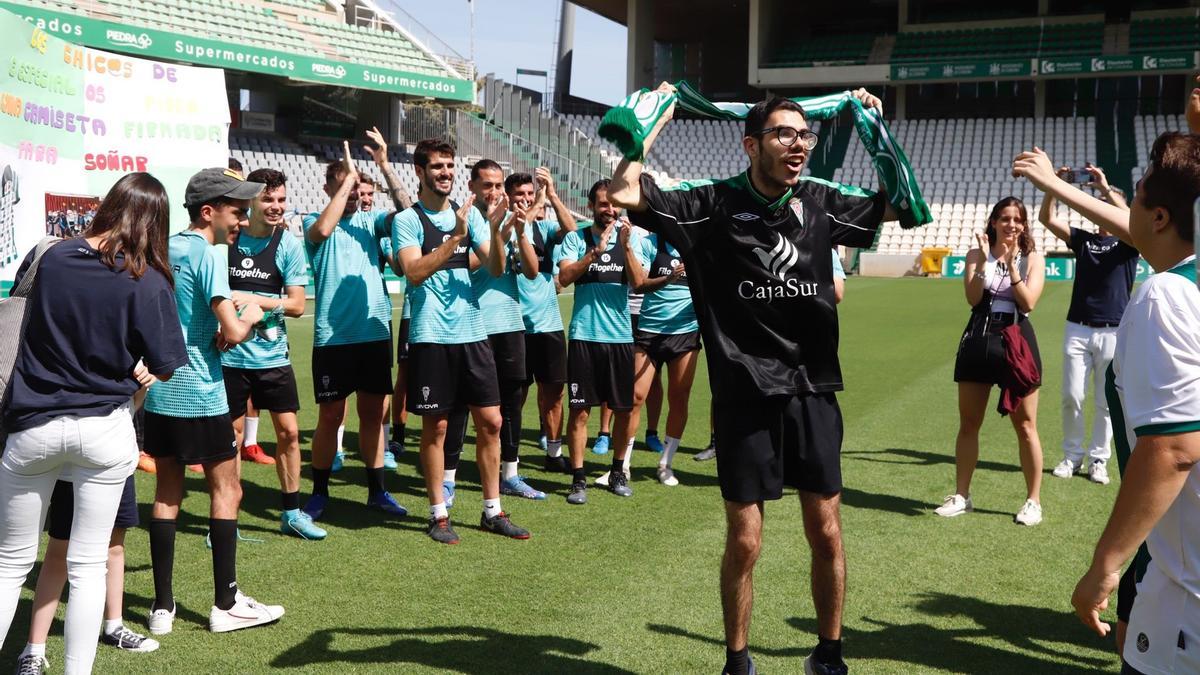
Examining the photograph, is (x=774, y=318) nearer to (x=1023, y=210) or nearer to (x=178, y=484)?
(x=178, y=484)

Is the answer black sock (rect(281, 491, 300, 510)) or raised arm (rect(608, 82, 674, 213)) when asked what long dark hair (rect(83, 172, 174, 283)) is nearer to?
raised arm (rect(608, 82, 674, 213))

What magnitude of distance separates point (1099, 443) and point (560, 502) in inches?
158

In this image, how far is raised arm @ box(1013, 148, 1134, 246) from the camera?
10.1ft

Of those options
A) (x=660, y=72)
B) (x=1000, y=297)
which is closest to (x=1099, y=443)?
(x=1000, y=297)

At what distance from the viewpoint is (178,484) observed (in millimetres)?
4707

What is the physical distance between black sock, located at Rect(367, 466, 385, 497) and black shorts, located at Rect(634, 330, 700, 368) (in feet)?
7.46

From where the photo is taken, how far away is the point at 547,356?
307 inches

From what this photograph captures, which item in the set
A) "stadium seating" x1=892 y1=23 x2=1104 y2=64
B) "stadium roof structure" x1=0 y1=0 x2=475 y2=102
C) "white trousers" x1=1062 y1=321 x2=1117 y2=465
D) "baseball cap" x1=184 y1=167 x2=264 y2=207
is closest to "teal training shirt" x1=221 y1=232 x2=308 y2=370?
"baseball cap" x1=184 y1=167 x2=264 y2=207

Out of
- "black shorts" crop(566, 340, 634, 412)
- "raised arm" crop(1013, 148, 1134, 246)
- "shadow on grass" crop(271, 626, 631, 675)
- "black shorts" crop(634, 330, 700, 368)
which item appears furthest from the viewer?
"black shorts" crop(634, 330, 700, 368)

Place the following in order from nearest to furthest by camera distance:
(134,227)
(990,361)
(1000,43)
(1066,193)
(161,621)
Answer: (1066,193) < (134,227) < (161,621) < (990,361) < (1000,43)

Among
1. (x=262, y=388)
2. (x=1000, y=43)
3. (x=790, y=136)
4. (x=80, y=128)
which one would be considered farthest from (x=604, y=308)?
(x=1000, y=43)

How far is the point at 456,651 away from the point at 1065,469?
538cm

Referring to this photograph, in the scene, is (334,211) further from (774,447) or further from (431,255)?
(774,447)

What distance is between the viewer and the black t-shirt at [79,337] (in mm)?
3494
